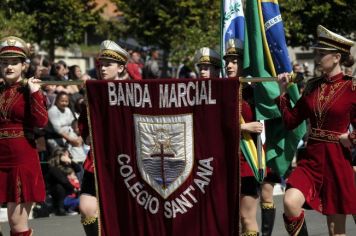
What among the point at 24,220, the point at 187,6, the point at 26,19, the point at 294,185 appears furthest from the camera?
the point at 187,6

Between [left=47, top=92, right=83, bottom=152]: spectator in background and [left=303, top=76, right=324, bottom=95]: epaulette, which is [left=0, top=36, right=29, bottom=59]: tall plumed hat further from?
[left=47, top=92, right=83, bottom=152]: spectator in background

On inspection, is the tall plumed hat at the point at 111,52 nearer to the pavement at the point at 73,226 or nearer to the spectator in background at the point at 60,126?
the pavement at the point at 73,226

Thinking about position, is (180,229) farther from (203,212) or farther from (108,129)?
(108,129)

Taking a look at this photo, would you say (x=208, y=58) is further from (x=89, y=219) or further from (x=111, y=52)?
(x=89, y=219)

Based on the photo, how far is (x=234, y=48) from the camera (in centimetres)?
915

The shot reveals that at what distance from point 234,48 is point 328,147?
150 centimetres

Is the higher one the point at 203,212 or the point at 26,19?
the point at 26,19

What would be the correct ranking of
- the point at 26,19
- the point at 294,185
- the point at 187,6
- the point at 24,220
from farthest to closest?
1. the point at 187,6
2. the point at 26,19
3. the point at 24,220
4. the point at 294,185

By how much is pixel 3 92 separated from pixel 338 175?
2843mm

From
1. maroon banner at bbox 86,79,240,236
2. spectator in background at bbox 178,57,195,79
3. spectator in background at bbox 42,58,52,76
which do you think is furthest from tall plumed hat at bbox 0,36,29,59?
spectator in background at bbox 178,57,195,79

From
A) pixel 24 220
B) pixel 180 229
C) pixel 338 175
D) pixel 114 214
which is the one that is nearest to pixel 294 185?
pixel 338 175

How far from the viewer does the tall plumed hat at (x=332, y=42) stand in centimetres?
818

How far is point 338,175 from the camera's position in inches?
321

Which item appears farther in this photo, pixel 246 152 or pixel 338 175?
pixel 246 152
